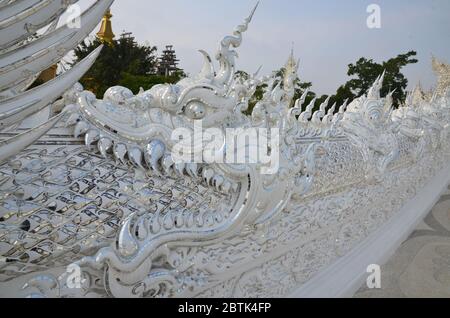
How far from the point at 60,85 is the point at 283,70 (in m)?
1.13

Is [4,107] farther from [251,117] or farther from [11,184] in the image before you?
[251,117]

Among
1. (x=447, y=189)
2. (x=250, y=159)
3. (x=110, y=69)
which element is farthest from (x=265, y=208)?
(x=110, y=69)

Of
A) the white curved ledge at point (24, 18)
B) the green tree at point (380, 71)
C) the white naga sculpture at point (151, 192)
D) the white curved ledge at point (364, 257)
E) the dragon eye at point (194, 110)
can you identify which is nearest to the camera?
the white curved ledge at point (24, 18)

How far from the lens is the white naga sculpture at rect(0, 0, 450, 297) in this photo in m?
0.89

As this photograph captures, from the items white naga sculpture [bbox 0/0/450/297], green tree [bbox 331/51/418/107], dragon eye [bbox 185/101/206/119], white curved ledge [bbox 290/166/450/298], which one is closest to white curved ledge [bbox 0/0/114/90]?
white naga sculpture [bbox 0/0/450/297]

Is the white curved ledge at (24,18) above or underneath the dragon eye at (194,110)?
above

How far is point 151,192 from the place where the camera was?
1159 mm

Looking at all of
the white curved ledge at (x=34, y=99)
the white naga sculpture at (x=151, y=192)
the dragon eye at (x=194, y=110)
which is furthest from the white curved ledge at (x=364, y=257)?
the white curved ledge at (x=34, y=99)

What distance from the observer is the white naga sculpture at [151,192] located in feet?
2.91

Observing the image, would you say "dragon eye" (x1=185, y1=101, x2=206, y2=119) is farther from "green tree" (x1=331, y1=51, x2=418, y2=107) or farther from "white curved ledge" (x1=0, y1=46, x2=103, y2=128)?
"green tree" (x1=331, y1=51, x2=418, y2=107)

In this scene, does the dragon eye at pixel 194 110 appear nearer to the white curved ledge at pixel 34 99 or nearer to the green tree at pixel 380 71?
the white curved ledge at pixel 34 99

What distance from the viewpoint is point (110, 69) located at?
30.1 ft

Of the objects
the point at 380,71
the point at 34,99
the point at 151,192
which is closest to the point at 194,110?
the point at 151,192

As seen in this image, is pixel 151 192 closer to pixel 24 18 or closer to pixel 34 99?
pixel 34 99
